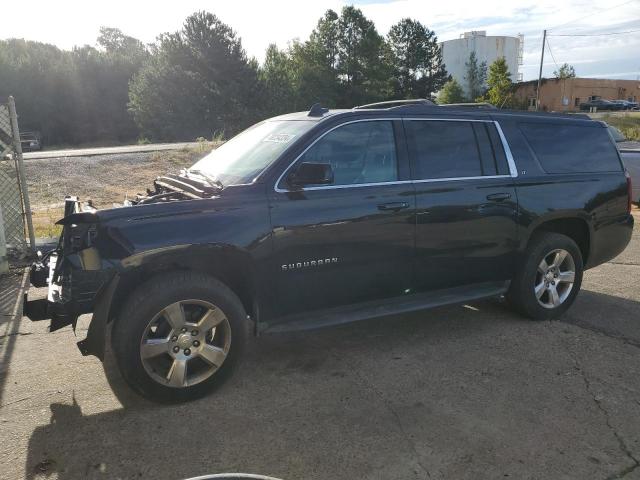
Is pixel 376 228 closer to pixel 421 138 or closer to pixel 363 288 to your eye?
pixel 363 288

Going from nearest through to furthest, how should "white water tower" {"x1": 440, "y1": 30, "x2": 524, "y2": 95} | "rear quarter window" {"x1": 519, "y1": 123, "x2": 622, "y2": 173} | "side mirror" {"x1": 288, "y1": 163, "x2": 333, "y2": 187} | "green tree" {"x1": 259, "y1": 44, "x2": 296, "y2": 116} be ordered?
"side mirror" {"x1": 288, "y1": 163, "x2": 333, "y2": 187}, "rear quarter window" {"x1": 519, "y1": 123, "x2": 622, "y2": 173}, "green tree" {"x1": 259, "y1": 44, "x2": 296, "y2": 116}, "white water tower" {"x1": 440, "y1": 30, "x2": 524, "y2": 95}

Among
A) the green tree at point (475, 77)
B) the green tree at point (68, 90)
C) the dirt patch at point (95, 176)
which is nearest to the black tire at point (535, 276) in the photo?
the dirt patch at point (95, 176)

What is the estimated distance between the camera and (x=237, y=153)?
4.46 metres

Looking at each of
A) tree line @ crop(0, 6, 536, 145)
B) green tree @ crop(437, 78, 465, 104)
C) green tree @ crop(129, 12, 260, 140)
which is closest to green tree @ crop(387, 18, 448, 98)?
tree line @ crop(0, 6, 536, 145)

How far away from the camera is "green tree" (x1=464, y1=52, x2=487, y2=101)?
3346 inches

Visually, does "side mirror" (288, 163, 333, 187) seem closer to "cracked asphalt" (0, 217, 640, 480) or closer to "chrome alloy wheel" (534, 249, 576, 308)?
"cracked asphalt" (0, 217, 640, 480)

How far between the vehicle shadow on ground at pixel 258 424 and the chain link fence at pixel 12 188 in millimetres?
4495

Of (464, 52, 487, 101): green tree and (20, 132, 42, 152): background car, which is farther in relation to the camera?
(464, 52, 487, 101): green tree

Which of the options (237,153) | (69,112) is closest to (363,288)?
(237,153)

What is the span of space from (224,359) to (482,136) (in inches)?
114

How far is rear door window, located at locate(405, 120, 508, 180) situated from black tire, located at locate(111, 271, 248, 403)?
1821 millimetres

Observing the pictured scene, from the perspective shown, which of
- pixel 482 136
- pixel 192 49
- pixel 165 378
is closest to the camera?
pixel 165 378

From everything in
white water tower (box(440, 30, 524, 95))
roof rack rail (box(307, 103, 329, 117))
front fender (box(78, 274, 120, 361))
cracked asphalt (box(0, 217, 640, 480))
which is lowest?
cracked asphalt (box(0, 217, 640, 480))

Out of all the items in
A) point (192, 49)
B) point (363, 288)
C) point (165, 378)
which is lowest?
point (165, 378)
